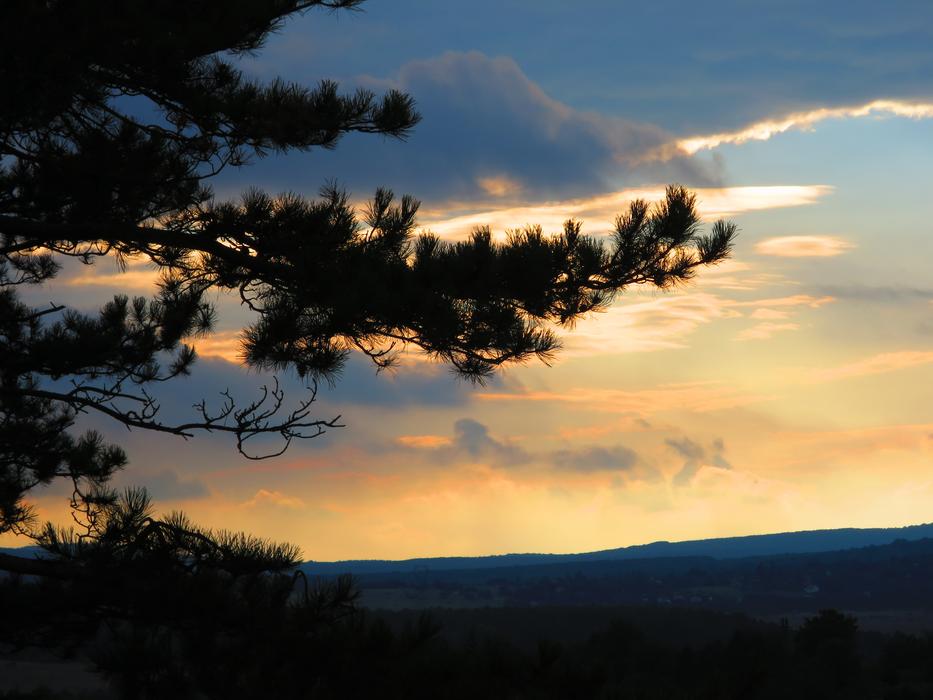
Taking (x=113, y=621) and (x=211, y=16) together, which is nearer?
(x=113, y=621)

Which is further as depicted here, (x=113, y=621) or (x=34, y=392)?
(x=34, y=392)

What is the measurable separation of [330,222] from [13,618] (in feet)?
12.8

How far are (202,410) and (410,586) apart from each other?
141m

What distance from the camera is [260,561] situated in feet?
24.5

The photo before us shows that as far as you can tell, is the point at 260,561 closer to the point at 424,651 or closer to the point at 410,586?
the point at 424,651

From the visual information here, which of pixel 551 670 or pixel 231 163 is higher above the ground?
pixel 231 163

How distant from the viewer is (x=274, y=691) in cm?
666

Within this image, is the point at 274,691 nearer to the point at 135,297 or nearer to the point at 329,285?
the point at 329,285

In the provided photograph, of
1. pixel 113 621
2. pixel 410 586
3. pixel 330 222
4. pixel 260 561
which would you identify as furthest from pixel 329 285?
pixel 410 586

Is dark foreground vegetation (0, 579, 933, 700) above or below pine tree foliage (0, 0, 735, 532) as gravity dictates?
below

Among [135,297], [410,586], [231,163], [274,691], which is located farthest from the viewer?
[410,586]

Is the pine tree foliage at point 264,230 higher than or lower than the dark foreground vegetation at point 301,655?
higher

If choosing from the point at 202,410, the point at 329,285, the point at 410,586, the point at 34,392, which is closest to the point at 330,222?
the point at 329,285

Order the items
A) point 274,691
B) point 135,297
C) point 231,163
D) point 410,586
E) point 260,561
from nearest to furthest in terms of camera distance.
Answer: point 274,691 → point 260,561 → point 231,163 → point 135,297 → point 410,586
